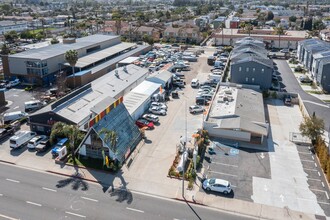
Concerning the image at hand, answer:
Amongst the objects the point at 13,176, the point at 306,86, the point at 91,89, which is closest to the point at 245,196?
the point at 13,176

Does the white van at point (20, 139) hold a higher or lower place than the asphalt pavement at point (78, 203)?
higher

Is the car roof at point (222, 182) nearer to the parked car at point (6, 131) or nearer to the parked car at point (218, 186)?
the parked car at point (218, 186)

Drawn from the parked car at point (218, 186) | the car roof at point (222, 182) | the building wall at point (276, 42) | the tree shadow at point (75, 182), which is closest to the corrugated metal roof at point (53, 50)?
the tree shadow at point (75, 182)

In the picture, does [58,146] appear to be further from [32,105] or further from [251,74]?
[251,74]

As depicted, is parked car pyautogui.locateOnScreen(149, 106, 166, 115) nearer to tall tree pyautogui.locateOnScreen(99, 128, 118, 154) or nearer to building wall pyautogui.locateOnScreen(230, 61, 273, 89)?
tall tree pyautogui.locateOnScreen(99, 128, 118, 154)

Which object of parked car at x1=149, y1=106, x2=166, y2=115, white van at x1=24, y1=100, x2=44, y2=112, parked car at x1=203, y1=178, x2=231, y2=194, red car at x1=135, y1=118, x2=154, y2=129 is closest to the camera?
parked car at x1=203, y1=178, x2=231, y2=194

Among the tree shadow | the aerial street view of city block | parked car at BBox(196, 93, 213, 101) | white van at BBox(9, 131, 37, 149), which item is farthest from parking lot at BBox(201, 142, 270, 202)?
white van at BBox(9, 131, 37, 149)

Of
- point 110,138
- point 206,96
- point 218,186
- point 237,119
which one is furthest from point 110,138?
point 206,96
